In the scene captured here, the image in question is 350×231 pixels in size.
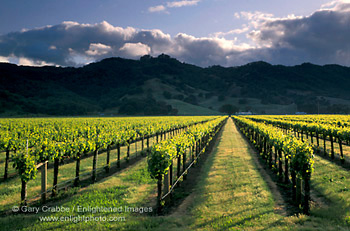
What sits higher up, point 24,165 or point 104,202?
point 24,165

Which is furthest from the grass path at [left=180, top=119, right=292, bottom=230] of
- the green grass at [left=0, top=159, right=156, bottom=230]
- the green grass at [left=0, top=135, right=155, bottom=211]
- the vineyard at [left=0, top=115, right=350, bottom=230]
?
the green grass at [left=0, top=135, right=155, bottom=211]

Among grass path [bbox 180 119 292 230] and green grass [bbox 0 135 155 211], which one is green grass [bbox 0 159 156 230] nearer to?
green grass [bbox 0 135 155 211]

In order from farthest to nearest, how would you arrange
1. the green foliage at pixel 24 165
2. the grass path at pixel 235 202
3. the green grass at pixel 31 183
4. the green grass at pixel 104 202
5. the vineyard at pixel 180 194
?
1. the green grass at pixel 31 183
2. the green foliage at pixel 24 165
3. the vineyard at pixel 180 194
4. the grass path at pixel 235 202
5. the green grass at pixel 104 202

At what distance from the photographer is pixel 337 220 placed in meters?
8.41

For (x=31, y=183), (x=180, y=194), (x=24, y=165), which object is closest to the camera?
(x=24, y=165)

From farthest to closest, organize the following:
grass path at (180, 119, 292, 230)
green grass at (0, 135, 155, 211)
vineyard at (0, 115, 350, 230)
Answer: green grass at (0, 135, 155, 211)
vineyard at (0, 115, 350, 230)
grass path at (180, 119, 292, 230)

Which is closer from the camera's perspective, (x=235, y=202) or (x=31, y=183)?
(x=235, y=202)

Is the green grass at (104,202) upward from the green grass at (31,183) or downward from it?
upward

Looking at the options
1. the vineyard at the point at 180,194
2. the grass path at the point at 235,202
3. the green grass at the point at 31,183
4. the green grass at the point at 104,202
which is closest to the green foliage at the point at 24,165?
the vineyard at the point at 180,194

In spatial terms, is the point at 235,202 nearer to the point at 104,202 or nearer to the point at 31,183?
the point at 104,202

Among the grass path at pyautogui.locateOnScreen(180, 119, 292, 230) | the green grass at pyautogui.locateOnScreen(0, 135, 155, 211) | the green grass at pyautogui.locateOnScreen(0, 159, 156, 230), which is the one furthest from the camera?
the green grass at pyautogui.locateOnScreen(0, 135, 155, 211)

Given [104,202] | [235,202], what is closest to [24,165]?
[104,202]

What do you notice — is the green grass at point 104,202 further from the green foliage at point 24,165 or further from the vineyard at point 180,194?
the green foliage at point 24,165

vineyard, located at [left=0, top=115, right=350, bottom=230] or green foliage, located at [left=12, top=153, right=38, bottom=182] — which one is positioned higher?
green foliage, located at [left=12, top=153, right=38, bottom=182]
